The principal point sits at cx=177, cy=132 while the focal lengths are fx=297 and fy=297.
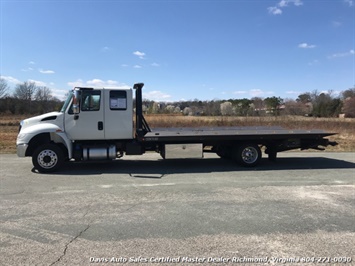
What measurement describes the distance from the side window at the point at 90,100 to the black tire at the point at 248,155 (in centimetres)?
491

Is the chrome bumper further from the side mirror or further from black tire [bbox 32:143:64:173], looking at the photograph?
the side mirror

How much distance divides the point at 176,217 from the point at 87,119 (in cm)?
545

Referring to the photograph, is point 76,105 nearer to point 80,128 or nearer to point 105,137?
point 80,128

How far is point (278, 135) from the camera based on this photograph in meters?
10.2

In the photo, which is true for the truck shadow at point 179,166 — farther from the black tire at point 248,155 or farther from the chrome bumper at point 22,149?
the chrome bumper at point 22,149

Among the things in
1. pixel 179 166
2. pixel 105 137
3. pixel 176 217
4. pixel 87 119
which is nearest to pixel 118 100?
pixel 87 119

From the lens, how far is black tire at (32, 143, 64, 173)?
8.95 m

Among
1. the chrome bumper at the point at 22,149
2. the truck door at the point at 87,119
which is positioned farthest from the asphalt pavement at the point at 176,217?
the truck door at the point at 87,119

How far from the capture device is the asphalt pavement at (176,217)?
3818 millimetres

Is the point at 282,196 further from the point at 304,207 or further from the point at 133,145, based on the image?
the point at 133,145

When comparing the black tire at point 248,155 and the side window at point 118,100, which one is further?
the black tire at point 248,155

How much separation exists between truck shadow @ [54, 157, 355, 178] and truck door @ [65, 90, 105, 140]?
1159mm

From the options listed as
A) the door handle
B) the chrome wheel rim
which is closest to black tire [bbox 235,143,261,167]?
the door handle

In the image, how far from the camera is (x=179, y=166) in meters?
10.3
